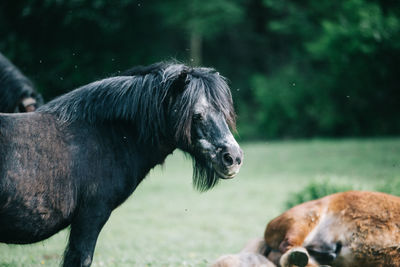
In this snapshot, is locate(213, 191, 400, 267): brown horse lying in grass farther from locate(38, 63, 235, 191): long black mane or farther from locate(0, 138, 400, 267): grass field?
locate(0, 138, 400, 267): grass field

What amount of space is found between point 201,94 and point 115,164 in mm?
954

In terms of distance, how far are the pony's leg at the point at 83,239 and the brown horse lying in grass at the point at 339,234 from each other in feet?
4.46

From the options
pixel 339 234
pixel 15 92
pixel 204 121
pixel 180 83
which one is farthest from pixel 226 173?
pixel 15 92

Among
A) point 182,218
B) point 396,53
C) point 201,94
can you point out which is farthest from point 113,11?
point 201,94

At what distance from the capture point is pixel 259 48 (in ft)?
114

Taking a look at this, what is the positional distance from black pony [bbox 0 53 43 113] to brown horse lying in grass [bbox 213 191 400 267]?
A: 401 cm

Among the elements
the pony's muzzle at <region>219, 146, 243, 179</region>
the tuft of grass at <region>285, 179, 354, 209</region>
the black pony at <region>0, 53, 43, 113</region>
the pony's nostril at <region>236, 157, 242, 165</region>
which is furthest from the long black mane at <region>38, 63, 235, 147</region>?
the tuft of grass at <region>285, 179, 354, 209</region>

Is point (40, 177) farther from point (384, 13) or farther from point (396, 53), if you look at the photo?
point (384, 13)

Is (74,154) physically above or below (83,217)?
above

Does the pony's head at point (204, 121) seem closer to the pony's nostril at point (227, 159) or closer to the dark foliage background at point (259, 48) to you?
the pony's nostril at point (227, 159)

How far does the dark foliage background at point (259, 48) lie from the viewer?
19.5 meters

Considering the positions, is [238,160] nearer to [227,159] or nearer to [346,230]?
[227,159]

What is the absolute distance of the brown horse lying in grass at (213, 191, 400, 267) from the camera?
4.16m

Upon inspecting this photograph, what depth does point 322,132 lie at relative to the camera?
1121 inches
